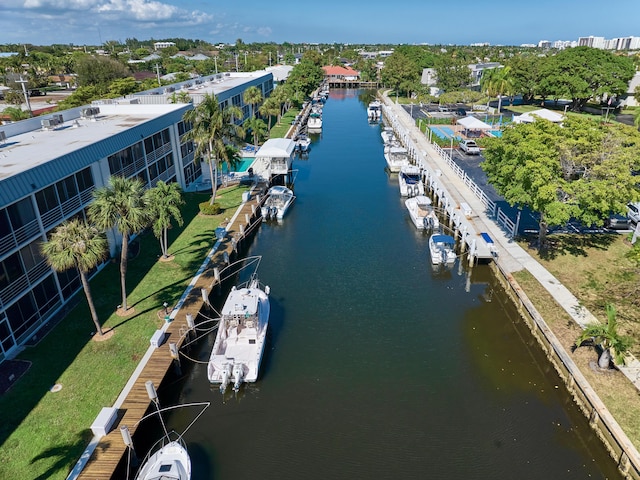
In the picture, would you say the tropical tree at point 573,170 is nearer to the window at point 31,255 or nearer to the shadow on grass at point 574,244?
the shadow on grass at point 574,244

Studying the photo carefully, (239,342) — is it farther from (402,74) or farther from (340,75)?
(340,75)

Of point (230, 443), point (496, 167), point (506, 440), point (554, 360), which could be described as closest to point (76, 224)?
point (230, 443)

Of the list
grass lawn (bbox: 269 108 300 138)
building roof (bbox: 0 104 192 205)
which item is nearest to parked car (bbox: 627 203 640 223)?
building roof (bbox: 0 104 192 205)

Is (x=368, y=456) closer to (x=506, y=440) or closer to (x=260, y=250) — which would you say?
(x=506, y=440)

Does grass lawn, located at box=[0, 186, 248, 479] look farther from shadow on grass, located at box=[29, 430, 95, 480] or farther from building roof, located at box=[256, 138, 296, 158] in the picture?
building roof, located at box=[256, 138, 296, 158]

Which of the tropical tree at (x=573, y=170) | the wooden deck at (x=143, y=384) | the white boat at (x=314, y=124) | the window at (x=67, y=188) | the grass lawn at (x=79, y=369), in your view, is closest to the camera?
the wooden deck at (x=143, y=384)

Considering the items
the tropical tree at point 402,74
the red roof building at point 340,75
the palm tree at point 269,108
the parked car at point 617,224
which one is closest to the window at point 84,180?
the parked car at point 617,224
